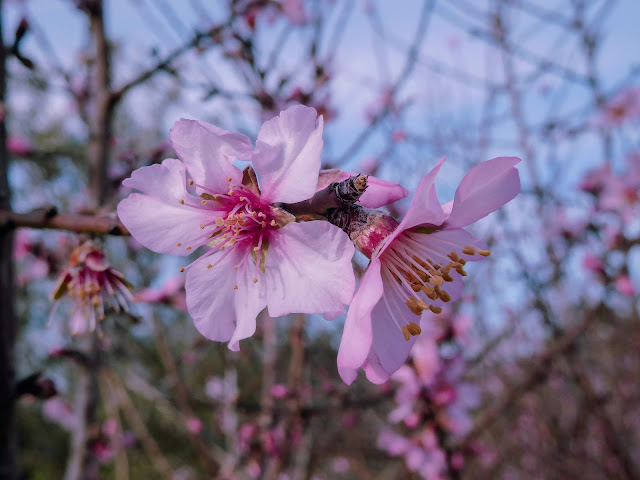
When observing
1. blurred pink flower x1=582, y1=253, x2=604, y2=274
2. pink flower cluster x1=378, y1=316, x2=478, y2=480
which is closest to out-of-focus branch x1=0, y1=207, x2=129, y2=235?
pink flower cluster x1=378, y1=316, x2=478, y2=480

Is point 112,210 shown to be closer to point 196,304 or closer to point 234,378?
point 196,304

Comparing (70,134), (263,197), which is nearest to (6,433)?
(263,197)

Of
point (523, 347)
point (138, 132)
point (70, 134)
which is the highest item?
point (70, 134)

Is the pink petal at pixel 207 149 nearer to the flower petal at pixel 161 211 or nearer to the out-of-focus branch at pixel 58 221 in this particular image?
the flower petal at pixel 161 211

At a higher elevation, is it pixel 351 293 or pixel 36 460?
pixel 351 293

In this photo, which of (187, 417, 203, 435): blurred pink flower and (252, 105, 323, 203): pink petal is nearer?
(252, 105, 323, 203): pink petal

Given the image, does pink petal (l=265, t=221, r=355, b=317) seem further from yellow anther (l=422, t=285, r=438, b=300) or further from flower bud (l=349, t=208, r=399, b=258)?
yellow anther (l=422, t=285, r=438, b=300)
